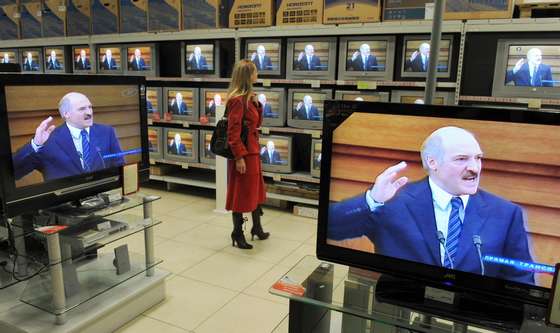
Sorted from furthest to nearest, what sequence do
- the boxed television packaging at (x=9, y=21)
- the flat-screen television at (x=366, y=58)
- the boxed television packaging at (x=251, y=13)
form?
1. the boxed television packaging at (x=9, y=21)
2. the boxed television packaging at (x=251, y=13)
3. the flat-screen television at (x=366, y=58)

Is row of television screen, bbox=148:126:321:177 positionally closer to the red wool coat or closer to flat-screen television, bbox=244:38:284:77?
flat-screen television, bbox=244:38:284:77

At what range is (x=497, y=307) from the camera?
48.7 inches

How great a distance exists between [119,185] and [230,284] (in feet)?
3.36

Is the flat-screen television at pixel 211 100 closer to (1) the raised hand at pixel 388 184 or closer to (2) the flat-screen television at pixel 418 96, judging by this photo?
(2) the flat-screen television at pixel 418 96

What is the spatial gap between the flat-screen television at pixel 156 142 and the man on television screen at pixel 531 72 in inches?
142

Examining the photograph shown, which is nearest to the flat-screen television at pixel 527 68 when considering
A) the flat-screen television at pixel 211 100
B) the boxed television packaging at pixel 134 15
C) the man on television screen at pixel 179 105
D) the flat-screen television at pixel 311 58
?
the flat-screen television at pixel 311 58

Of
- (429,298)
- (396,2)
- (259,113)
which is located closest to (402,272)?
(429,298)

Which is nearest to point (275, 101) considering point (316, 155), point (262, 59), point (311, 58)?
point (262, 59)

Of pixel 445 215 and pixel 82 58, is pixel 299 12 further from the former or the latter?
pixel 445 215

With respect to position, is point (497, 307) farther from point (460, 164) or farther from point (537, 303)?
point (460, 164)

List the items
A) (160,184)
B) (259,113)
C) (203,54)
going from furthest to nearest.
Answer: (160,184) < (203,54) < (259,113)

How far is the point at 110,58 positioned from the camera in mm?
4941

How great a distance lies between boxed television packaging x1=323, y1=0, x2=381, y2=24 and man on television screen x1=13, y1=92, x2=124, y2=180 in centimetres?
→ 237

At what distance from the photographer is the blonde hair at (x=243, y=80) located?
122 inches
